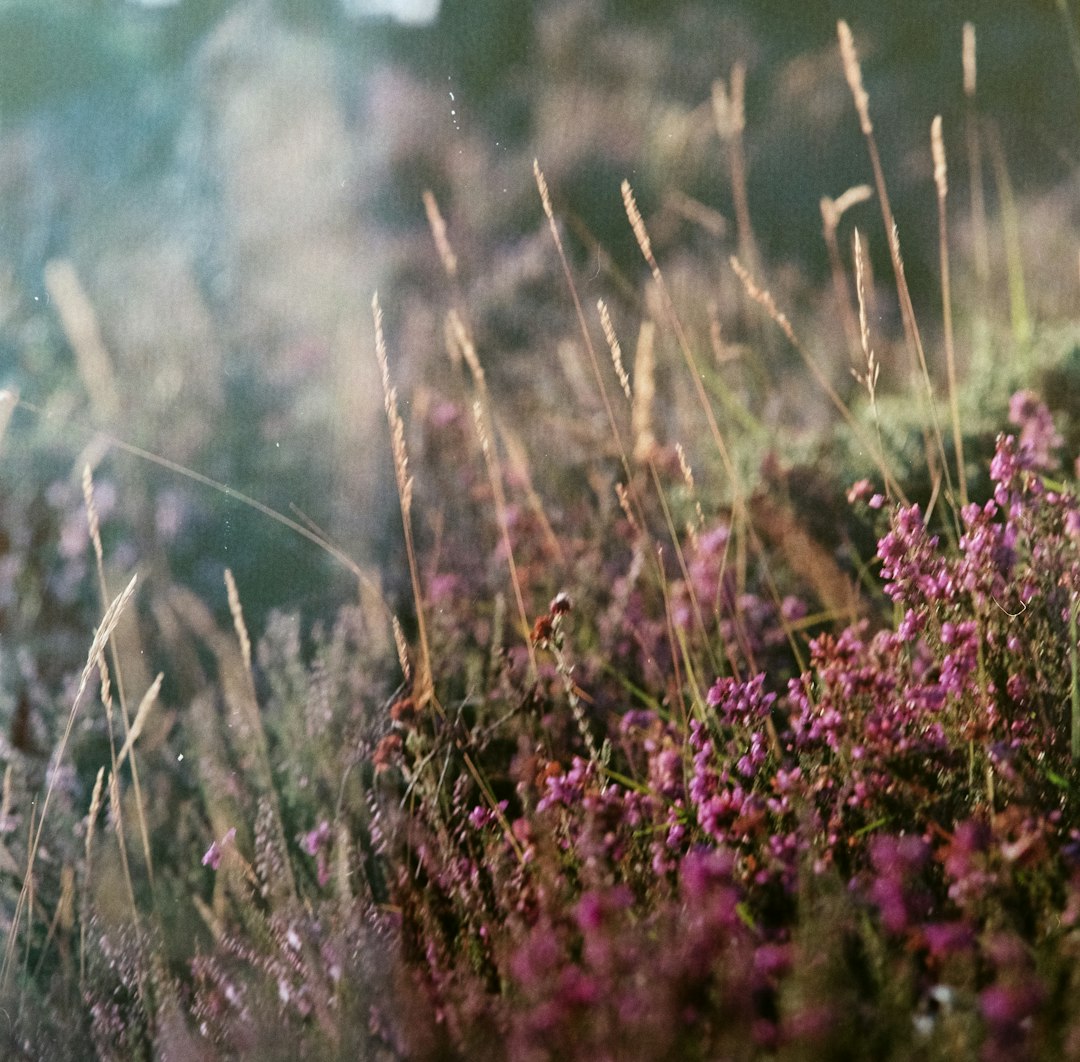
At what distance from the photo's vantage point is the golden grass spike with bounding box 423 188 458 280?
188 cm

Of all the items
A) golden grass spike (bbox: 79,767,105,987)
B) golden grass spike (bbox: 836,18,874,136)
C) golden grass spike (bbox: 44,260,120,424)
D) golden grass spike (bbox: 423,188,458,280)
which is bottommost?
golden grass spike (bbox: 79,767,105,987)

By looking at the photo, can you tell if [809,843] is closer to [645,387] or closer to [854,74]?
[645,387]

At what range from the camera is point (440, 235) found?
188 centimetres

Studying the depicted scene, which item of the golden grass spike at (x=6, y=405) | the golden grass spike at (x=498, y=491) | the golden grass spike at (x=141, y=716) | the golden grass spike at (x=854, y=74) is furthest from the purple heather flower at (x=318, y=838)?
the golden grass spike at (x=854, y=74)

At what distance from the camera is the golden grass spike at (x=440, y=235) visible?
1.88 meters

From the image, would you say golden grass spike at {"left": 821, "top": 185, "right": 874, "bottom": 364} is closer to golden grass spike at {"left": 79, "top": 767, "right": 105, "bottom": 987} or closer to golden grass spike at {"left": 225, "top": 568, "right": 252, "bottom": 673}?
golden grass spike at {"left": 225, "top": 568, "right": 252, "bottom": 673}

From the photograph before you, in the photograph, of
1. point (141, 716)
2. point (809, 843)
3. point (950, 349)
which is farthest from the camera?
point (141, 716)

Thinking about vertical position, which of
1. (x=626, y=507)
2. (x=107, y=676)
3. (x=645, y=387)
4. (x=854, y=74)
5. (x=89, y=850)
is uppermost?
(x=854, y=74)

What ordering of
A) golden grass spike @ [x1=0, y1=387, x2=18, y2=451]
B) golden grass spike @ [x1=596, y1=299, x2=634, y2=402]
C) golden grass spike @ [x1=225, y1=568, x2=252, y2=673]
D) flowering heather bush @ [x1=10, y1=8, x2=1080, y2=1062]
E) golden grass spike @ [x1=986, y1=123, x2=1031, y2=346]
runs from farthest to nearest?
golden grass spike @ [x1=0, y1=387, x2=18, y2=451] → golden grass spike @ [x1=225, y1=568, x2=252, y2=673] → golden grass spike @ [x1=596, y1=299, x2=634, y2=402] → golden grass spike @ [x1=986, y1=123, x2=1031, y2=346] → flowering heather bush @ [x1=10, y1=8, x2=1080, y2=1062]

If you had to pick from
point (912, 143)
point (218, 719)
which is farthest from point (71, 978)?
point (912, 143)

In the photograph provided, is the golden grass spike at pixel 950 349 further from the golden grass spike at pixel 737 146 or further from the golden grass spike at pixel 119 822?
the golden grass spike at pixel 119 822

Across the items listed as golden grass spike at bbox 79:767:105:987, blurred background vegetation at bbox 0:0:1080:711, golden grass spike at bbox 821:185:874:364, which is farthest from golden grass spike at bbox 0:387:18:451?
golden grass spike at bbox 821:185:874:364

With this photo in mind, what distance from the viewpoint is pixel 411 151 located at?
188 centimetres

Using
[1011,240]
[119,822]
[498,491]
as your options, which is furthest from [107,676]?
[1011,240]
